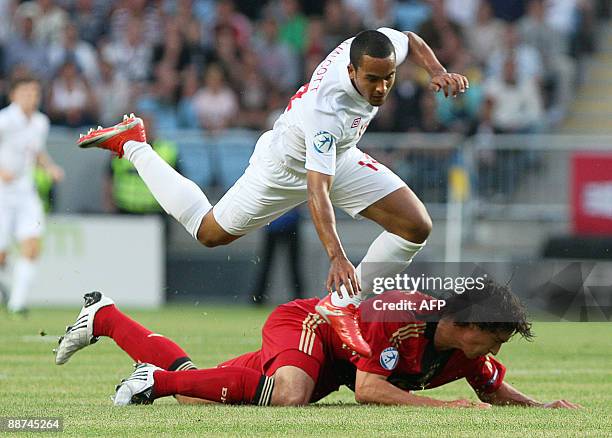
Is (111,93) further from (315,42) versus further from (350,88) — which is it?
(350,88)

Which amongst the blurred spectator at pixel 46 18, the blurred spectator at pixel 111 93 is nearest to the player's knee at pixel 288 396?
the blurred spectator at pixel 111 93

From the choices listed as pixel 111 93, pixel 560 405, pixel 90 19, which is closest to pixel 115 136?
pixel 560 405

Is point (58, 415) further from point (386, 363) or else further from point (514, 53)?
point (514, 53)

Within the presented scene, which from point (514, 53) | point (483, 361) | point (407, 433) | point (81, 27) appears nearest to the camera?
point (407, 433)

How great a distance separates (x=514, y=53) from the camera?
18.5m

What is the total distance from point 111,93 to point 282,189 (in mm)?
10674

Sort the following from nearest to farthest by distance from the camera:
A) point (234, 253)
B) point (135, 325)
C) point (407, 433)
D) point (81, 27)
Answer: point (407, 433) < point (135, 325) < point (234, 253) < point (81, 27)

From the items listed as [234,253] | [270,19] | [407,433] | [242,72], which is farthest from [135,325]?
[270,19]

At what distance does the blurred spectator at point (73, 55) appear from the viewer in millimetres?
18609

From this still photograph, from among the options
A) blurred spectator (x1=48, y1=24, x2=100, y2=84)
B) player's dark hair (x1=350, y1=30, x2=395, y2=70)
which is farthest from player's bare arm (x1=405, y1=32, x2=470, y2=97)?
blurred spectator (x1=48, y1=24, x2=100, y2=84)

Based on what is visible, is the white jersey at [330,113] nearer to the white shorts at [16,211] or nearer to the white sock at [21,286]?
the white sock at [21,286]

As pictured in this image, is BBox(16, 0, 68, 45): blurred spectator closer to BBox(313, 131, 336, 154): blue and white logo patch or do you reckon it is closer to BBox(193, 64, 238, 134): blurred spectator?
BBox(193, 64, 238, 134): blurred spectator

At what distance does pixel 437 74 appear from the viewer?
26.6 ft

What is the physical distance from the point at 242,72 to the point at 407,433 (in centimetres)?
1287
